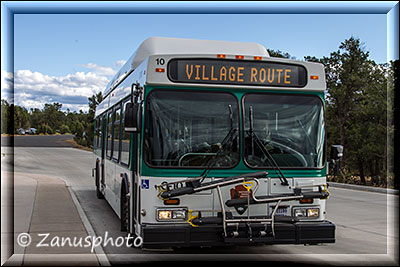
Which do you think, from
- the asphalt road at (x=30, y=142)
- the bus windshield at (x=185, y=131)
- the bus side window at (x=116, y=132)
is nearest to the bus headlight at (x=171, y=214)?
the bus windshield at (x=185, y=131)

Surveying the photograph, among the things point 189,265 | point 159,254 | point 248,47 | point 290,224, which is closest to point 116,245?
point 159,254

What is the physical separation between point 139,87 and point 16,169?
21987mm

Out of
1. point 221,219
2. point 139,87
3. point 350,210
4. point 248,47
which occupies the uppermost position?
point 248,47

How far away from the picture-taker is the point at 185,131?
670cm

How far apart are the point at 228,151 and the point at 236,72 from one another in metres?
1.16

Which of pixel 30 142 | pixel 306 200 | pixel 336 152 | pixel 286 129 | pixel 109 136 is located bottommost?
pixel 306 200

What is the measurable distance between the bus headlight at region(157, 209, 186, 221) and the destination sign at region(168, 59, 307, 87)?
5.95 feet

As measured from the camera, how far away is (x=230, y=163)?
6781 mm

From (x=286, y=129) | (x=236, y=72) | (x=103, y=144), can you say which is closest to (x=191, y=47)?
(x=236, y=72)

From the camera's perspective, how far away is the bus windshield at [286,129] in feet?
22.5

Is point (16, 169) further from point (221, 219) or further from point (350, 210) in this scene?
point (221, 219)

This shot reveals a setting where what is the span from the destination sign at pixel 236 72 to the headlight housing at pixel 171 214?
1813 mm

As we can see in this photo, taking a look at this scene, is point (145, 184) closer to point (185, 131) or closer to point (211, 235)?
point (185, 131)

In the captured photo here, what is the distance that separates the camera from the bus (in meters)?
6.55
